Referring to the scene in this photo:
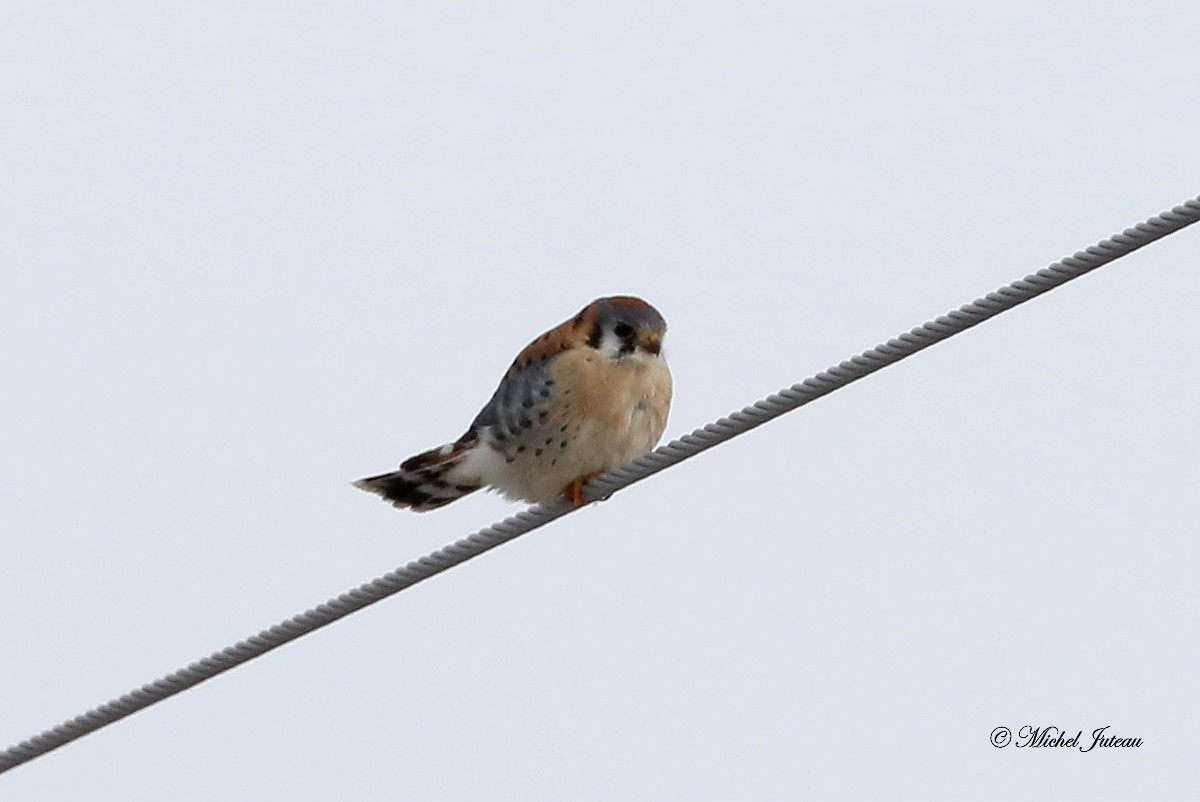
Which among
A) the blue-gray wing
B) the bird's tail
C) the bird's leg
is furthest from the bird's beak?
the bird's tail

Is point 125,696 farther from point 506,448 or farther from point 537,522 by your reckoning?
point 506,448

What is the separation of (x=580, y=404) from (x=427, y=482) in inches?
34.3

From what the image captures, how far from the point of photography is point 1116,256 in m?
4.83

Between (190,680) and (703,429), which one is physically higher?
(703,429)

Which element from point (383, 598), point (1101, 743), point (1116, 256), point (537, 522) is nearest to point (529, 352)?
point (537, 522)

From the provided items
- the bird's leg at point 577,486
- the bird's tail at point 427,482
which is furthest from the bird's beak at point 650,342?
the bird's tail at point 427,482

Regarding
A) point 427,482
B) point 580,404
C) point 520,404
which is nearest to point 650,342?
point 580,404

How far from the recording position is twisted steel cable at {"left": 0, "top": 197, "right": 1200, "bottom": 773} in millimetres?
4848

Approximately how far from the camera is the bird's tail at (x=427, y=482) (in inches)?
296

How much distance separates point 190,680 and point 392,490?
1902 mm

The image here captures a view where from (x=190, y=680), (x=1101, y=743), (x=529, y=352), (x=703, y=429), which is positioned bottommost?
(x=1101, y=743)

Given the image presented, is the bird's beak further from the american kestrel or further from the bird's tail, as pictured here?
the bird's tail

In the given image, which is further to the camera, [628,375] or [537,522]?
[628,375]

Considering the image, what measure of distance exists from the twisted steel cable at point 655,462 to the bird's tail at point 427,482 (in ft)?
2.68
